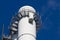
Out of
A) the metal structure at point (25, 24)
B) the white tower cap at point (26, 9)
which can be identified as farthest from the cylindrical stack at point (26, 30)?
the white tower cap at point (26, 9)

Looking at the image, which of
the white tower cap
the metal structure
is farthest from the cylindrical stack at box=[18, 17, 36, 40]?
the white tower cap

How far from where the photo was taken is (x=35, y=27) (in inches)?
1264

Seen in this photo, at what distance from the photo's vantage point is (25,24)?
31328mm

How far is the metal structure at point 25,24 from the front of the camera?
3058 centimetres

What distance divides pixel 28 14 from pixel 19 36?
304 centimetres

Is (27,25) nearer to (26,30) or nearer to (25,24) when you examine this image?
(25,24)

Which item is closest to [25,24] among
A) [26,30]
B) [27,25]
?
[27,25]

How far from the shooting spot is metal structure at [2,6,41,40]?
30.6 meters

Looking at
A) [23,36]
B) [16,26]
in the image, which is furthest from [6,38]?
[23,36]

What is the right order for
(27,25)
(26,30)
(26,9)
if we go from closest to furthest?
(26,30) → (27,25) → (26,9)

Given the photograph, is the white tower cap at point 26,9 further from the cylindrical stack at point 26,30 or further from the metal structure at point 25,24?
the cylindrical stack at point 26,30

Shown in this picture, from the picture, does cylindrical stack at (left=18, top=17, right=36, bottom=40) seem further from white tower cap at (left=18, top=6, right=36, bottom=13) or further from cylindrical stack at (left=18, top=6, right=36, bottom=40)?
white tower cap at (left=18, top=6, right=36, bottom=13)

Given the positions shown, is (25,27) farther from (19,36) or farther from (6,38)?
(6,38)

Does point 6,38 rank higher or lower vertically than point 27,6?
lower
